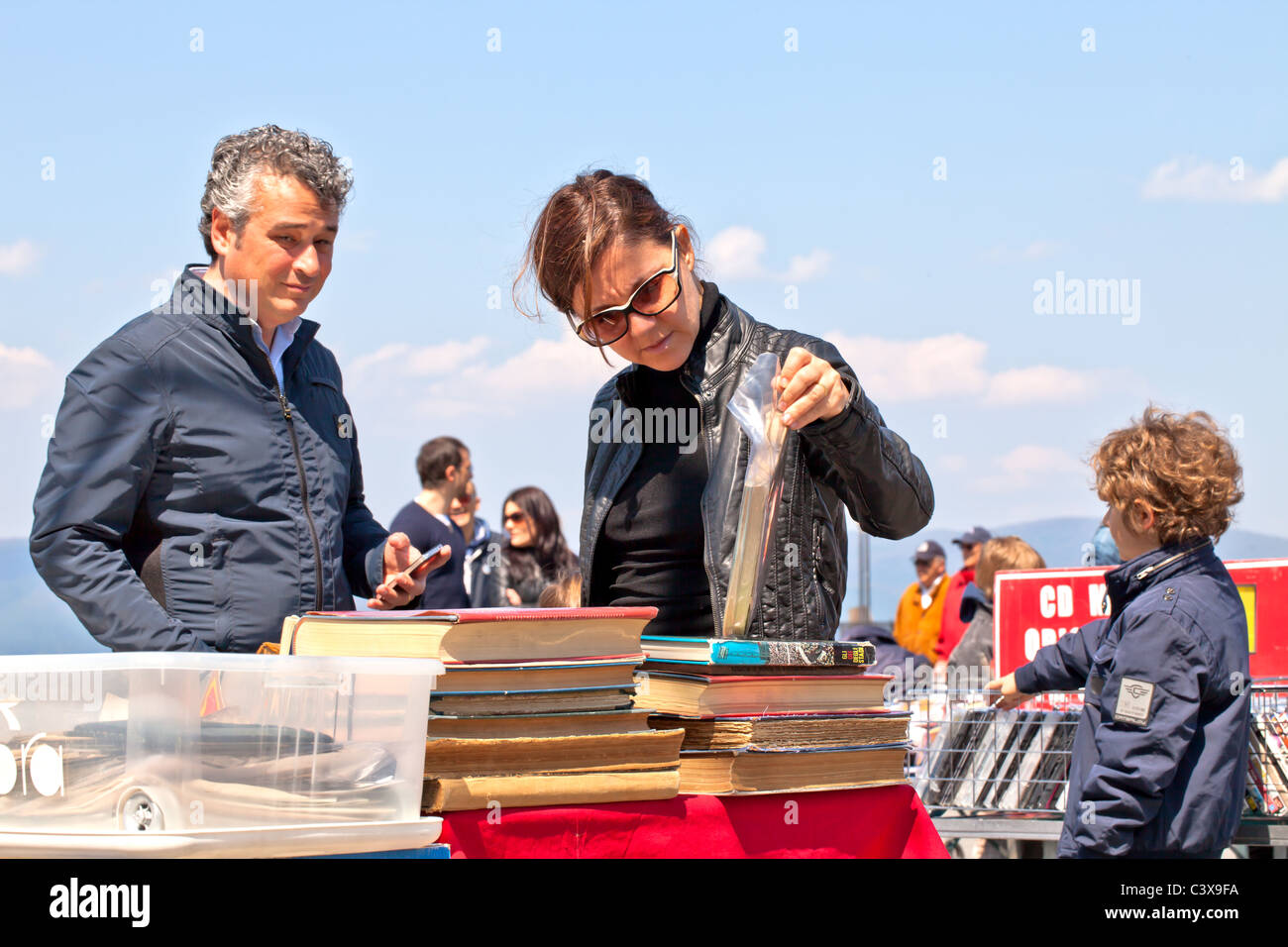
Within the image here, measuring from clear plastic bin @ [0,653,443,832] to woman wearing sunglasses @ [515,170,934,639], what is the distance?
0.70 meters

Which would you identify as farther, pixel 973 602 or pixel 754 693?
pixel 973 602

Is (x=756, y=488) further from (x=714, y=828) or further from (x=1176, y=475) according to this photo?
(x=1176, y=475)

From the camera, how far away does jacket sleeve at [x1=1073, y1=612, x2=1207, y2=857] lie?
2535 millimetres

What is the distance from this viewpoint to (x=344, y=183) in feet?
7.46

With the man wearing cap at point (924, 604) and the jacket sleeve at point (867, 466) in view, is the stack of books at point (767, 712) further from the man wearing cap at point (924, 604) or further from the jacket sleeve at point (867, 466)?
the man wearing cap at point (924, 604)

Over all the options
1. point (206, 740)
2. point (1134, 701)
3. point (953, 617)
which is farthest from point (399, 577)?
point (953, 617)

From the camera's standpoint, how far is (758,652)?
5.31 ft

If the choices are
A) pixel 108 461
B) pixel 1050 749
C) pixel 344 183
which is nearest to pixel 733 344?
pixel 344 183

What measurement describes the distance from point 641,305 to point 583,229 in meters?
0.15

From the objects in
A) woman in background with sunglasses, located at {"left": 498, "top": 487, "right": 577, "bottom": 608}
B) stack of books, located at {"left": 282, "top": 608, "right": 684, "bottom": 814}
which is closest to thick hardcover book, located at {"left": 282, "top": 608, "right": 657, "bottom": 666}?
stack of books, located at {"left": 282, "top": 608, "right": 684, "bottom": 814}

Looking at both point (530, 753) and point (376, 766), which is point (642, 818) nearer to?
point (530, 753)
